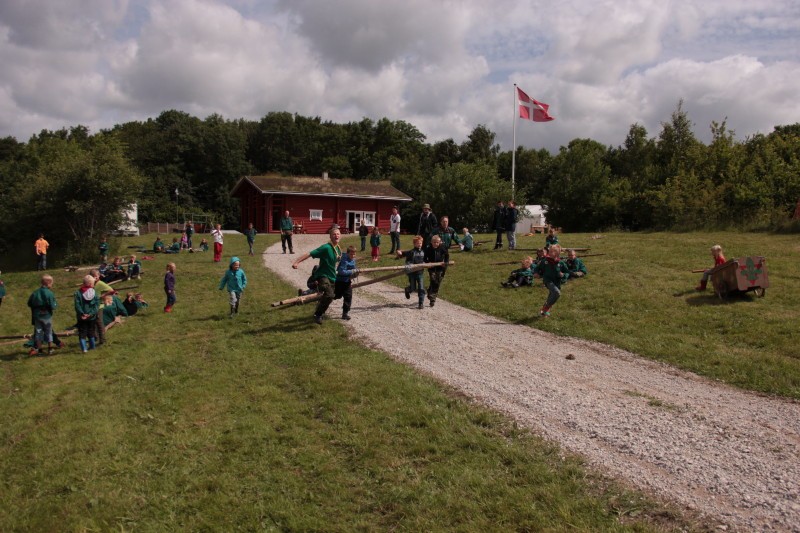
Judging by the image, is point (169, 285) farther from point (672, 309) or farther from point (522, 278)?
point (672, 309)

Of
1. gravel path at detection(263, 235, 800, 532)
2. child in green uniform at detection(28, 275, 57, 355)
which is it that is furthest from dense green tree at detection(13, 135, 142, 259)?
gravel path at detection(263, 235, 800, 532)

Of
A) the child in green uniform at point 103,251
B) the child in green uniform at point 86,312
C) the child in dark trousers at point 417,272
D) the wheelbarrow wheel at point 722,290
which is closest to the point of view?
the child in green uniform at point 86,312

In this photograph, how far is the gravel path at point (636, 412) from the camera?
4.78 meters

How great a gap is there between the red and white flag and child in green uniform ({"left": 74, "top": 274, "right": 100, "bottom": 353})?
2788 centimetres

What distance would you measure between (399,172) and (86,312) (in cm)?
6167

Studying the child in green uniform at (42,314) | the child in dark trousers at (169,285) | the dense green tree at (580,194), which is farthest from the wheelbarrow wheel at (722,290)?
the dense green tree at (580,194)

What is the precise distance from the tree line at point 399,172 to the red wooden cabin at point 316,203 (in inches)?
191

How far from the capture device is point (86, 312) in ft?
35.8

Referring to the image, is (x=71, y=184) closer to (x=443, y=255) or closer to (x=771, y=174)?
(x=443, y=255)

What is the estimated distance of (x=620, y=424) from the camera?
6.24 m

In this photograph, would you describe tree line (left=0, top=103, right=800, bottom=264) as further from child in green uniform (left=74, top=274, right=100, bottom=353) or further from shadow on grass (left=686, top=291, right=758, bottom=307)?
child in green uniform (left=74, top=274, right=100, bottom=353)

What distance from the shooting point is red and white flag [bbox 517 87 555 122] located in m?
32.9

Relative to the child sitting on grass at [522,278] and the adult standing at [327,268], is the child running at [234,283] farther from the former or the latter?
the child sitting on grass at [522,278]

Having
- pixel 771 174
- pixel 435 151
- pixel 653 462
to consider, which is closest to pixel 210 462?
pixel 653 462
